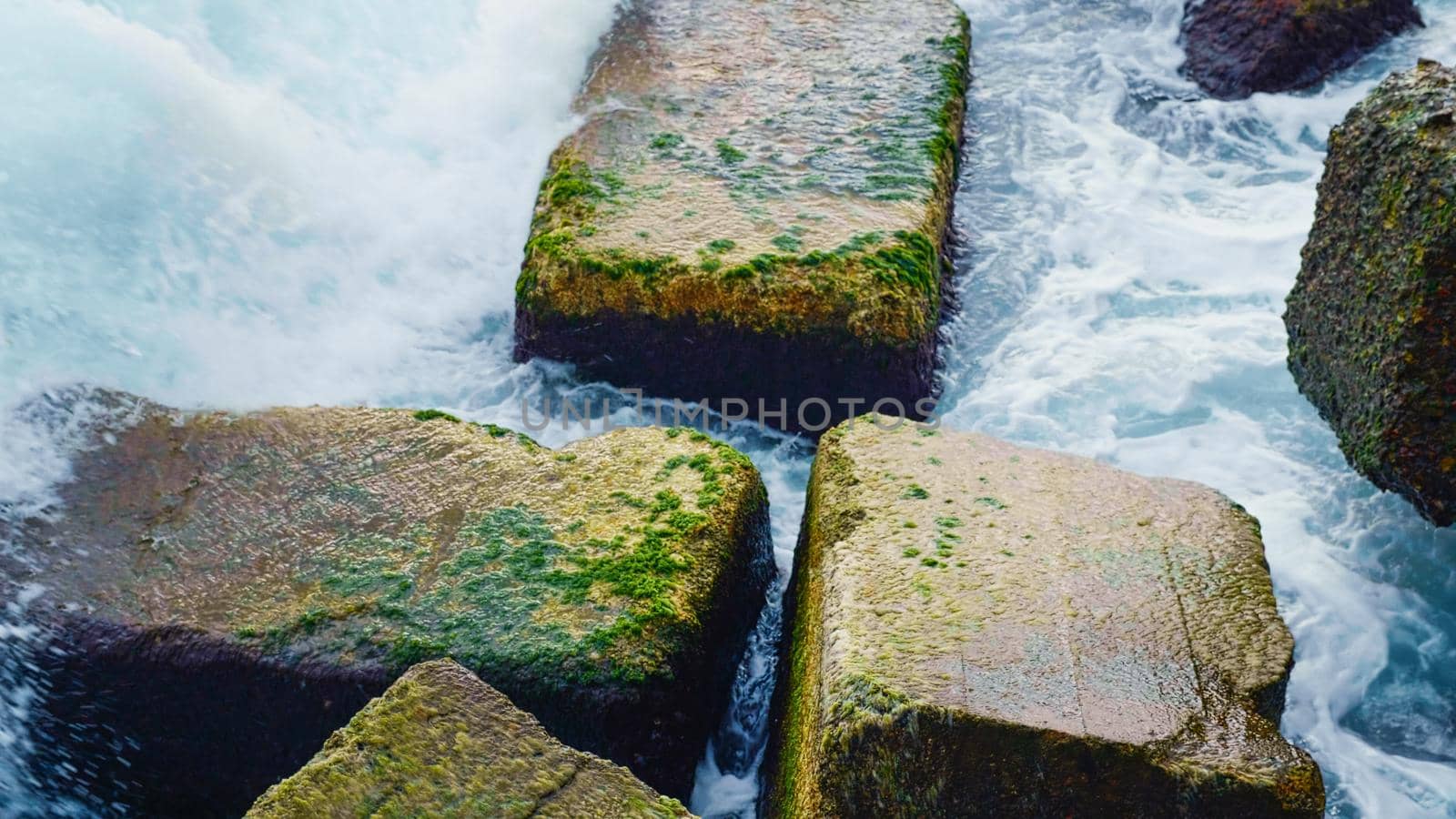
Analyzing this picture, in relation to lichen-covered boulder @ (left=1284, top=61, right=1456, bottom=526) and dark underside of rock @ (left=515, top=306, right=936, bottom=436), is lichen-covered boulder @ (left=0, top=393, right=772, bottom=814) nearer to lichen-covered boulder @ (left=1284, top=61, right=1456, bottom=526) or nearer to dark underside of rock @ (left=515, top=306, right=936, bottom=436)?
dark underside of rock @ (left=515, top=306, right=936, bottom=436)

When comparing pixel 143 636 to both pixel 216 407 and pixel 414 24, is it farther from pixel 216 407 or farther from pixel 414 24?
pixel 414 24

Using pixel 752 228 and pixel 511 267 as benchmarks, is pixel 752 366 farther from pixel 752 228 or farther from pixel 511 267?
pixel 511 267

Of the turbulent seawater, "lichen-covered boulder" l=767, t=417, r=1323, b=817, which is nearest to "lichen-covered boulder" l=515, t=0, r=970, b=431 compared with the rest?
the turbulent seawater

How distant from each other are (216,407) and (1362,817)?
10.3ft

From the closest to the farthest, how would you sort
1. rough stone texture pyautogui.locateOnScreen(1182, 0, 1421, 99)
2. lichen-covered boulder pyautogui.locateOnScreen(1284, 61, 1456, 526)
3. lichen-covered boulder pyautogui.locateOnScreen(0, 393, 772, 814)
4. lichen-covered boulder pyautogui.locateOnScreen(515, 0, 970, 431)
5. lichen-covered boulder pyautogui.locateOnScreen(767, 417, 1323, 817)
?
lichen-covered boulder pyautogui.locateOnScreen(767, 417, 1323, 817)
lichen-covered boulder pyautogui.locateOnScreen(0, 393, 772, 814)
lichen-covered boulder pyautogui.locateOnScreen(1284, 61, 1456, 526)
lichen-covered boulder pyautogui.locateOnScreen(515, 0, 970, 431)
rough stone texture pyautogui.locateOnScreen(1182, 0, 1421, 99)

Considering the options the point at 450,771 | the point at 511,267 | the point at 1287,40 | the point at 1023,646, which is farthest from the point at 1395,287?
the point at 1287,40

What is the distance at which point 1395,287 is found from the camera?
3195 mm

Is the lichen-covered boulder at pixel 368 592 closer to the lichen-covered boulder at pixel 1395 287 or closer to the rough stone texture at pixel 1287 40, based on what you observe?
the lichen-covered boulder at pixel 1395 287

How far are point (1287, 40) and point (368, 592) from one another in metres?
4.93

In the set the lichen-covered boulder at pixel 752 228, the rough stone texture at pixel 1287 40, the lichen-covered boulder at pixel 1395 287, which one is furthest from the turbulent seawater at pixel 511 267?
the lichen-covered boulder at pixel 1395 287

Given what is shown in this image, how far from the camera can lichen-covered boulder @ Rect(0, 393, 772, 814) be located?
8.84 ft

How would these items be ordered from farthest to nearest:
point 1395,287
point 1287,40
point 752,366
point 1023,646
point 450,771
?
point 1287,40 → point 752,366 → point 1395,287 → point 1023,646 → point 450,771

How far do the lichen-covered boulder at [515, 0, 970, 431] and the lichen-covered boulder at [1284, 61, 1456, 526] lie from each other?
3.86 feet

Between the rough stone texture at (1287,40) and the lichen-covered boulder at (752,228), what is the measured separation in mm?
1515
